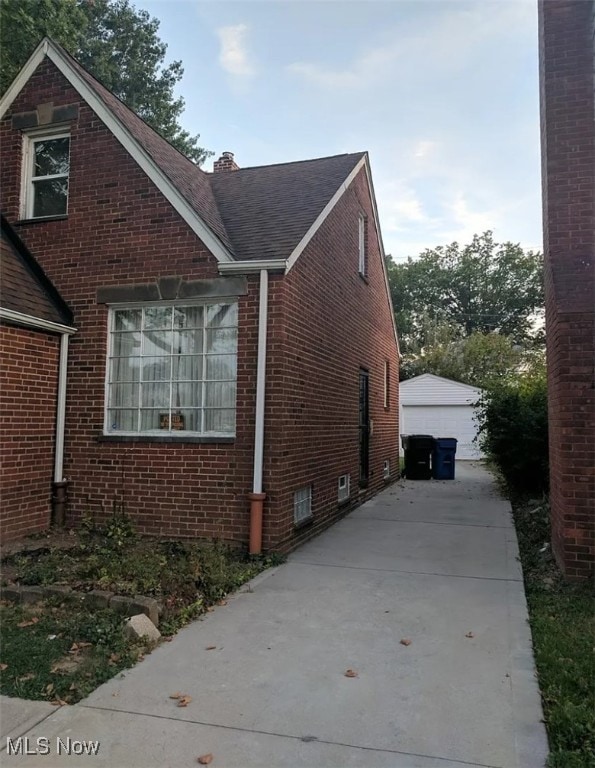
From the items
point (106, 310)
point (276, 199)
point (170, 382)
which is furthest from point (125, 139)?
point (170, 382)

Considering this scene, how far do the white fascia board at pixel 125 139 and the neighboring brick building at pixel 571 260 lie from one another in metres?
3.84

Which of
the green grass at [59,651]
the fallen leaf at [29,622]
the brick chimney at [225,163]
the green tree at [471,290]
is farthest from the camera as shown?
the green tree at [471,290]

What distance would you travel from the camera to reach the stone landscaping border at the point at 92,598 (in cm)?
434

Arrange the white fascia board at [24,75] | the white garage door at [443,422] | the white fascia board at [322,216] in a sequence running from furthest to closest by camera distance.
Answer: the white garage door at [443,422] → the white fascia board at [24,75] → the white fascia board at [322,216]

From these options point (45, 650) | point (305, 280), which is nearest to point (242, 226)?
point (305, 280)

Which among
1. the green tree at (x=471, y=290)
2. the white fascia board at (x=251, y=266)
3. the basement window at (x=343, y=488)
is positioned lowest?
the basement window at (x=343, y=488)

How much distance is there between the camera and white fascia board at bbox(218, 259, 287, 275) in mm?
6498

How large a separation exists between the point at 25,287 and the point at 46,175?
2.15 meters

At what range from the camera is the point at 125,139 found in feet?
24.3

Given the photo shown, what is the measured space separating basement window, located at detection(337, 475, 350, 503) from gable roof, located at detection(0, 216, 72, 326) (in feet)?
16.7

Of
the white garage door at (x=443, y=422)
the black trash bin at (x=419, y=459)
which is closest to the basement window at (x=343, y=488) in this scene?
the black trash bin at (x=419, y=459)

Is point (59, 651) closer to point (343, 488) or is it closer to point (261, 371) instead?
point (261, 371)

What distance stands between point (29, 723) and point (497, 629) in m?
3.36

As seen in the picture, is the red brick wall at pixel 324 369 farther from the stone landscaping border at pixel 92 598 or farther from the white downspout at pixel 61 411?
the white downspout at pixel 61 411
